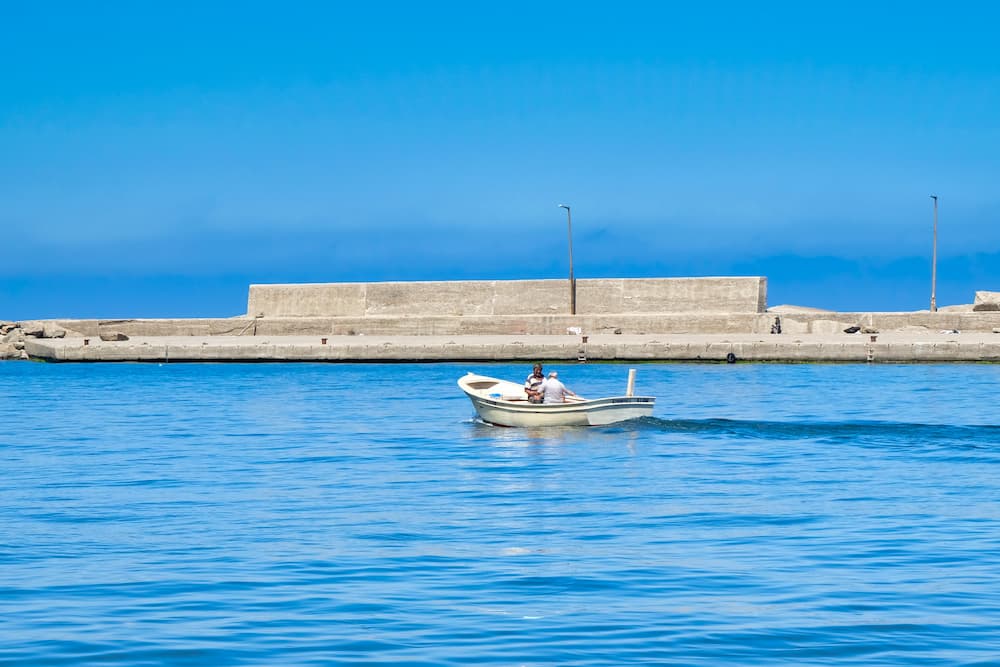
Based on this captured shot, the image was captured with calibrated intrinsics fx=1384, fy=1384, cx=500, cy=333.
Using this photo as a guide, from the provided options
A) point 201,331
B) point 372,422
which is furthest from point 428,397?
point 201,331

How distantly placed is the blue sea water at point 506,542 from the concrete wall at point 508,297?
19886 millimetres

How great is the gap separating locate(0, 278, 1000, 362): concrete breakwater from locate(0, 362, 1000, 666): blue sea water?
16.1m

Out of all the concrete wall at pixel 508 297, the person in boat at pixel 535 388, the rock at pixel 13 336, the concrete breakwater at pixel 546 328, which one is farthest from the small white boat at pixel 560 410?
the rock at pixel 13 336

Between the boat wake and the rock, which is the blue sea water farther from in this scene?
the rock

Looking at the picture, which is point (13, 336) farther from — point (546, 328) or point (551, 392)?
point (551, 392)

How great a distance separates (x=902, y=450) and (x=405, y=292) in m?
29.5

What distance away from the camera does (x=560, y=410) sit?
21.3m

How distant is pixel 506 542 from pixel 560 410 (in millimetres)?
9914

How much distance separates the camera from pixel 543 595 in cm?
932

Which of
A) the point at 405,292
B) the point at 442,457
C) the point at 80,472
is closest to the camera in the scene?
the point at 80,472

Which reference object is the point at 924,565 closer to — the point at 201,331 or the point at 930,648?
the point at 930,648

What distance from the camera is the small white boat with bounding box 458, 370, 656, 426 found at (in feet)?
70.2

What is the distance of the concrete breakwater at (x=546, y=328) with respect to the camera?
133ft

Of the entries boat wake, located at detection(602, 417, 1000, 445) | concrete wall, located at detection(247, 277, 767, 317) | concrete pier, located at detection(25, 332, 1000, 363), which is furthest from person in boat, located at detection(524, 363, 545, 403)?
concrete wall, located at detection(247, 277, 767, 317)
